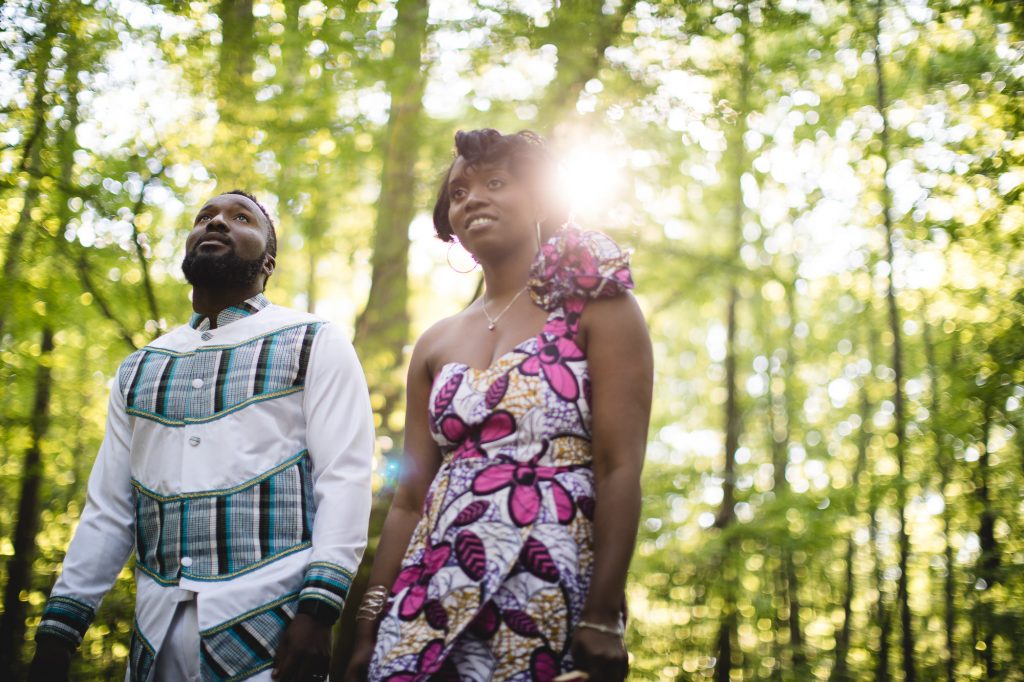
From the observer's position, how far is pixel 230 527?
224 centimetres

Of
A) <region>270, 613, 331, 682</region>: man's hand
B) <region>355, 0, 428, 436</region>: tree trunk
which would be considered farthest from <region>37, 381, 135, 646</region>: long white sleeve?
<region>355, 0, 428, 436</region>: tree trunk

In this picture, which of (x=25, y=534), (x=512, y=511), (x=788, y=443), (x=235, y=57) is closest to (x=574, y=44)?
(x=235, y=57)

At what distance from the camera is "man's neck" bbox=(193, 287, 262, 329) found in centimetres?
265

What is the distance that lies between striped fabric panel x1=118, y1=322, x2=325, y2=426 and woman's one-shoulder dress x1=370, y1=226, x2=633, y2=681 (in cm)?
51

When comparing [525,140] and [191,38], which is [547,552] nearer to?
[525,140]

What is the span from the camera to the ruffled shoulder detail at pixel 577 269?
2.16 m

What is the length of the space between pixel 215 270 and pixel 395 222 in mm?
3919

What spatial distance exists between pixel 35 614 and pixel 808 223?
11.7 meters

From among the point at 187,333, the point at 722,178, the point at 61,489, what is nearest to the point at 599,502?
the point at 187,333

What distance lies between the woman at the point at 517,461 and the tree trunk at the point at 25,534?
14.8 ft

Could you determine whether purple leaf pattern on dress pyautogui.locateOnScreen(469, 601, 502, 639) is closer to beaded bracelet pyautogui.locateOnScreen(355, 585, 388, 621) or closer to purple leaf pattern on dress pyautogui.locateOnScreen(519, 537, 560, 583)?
purple leaf pattern on dress pyautogui.locateOnScreen(519, 537, 560, 583)

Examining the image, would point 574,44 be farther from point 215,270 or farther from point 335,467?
point 335,467

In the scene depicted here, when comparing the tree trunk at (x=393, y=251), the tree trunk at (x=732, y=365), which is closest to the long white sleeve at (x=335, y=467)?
the tree trunk at (x=393, y=251)

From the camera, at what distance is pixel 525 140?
2.48 meters
